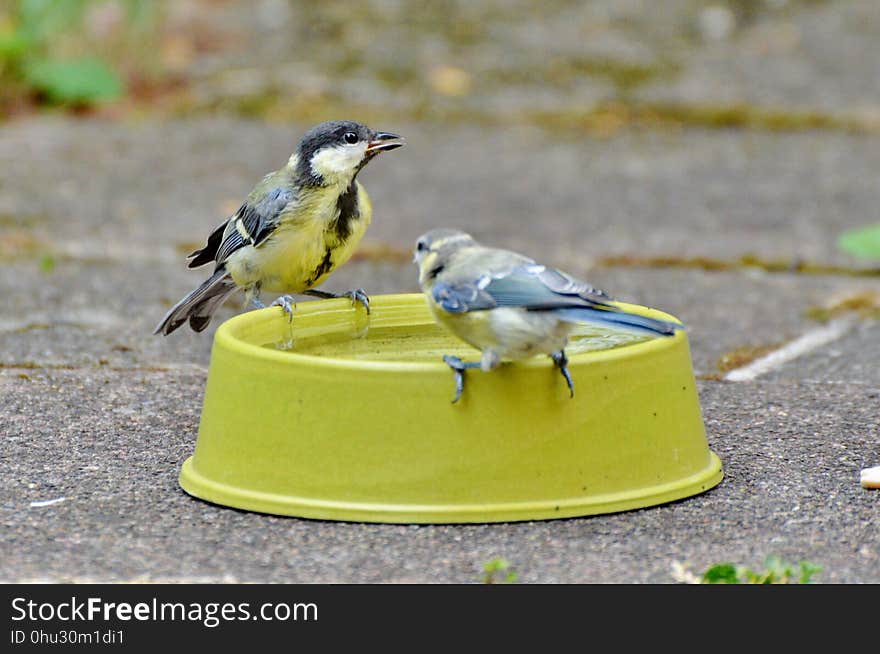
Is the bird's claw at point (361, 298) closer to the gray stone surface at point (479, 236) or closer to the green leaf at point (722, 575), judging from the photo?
the gray stone surface at point (479, 236)

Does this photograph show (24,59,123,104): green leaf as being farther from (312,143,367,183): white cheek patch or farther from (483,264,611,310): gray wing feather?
(483,264,611,310): gray wing feather

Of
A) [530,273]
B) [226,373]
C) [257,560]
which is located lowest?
[257,560]

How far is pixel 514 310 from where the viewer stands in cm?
334

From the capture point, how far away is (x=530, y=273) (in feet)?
11.1

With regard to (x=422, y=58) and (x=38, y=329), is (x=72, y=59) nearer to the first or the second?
(x=422, y=58)

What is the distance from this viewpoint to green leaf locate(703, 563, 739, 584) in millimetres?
2961

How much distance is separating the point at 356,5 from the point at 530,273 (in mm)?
8056

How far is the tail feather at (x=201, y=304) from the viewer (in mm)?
4730

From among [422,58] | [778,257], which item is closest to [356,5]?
[422,58]

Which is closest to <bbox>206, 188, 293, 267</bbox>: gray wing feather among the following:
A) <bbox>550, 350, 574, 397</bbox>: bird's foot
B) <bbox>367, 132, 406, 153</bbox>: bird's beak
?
<bbox>367, 132, 406, 153</bbox>: bird's beak

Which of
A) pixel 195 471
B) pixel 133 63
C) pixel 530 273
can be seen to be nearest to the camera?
pixel 530 273

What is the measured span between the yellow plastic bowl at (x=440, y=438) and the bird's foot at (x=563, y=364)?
18 millimetres

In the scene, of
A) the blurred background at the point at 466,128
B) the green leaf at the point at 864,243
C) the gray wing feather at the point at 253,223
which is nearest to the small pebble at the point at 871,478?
the gray wing feather at the point at 253,223

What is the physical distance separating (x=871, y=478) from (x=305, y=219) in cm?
192
